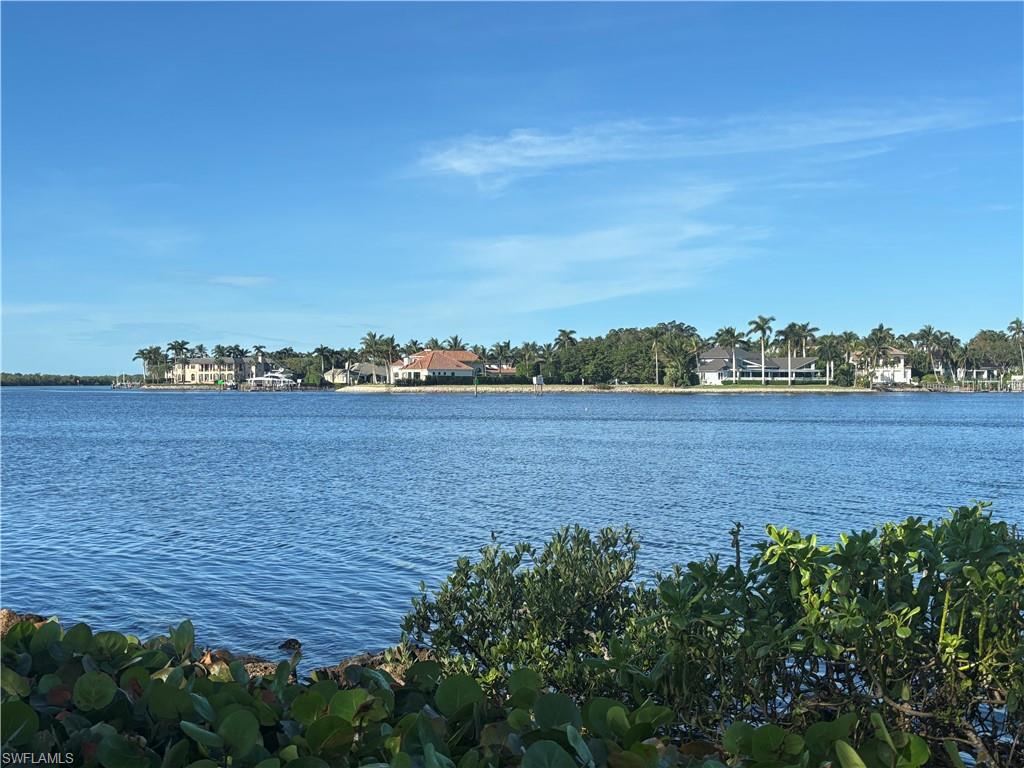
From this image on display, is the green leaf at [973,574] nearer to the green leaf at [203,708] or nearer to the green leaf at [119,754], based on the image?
the green leaf at [203,708]

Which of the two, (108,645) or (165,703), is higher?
(165,703)

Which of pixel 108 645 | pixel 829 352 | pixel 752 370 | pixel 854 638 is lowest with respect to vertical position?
pixel 854 638

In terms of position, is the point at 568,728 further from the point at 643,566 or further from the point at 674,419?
the point at 674,419

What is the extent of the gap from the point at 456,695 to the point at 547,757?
0.89 m

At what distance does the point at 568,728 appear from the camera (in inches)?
115

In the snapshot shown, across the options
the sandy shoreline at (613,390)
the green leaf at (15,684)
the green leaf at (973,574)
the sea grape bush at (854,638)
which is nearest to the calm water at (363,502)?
the sea grape bush at (854,638)

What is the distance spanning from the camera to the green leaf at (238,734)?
314 cm

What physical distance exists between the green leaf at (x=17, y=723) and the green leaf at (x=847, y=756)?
286 cm

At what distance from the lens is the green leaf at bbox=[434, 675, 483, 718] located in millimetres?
3646

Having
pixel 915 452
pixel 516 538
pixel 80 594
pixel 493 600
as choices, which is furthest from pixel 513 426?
pixel 493 600

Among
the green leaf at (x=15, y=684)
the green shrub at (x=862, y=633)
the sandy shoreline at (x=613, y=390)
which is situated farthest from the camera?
the sandy shoreline at (x=613, y=390)

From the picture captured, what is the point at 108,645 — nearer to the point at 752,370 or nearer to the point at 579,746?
the point at 579,746

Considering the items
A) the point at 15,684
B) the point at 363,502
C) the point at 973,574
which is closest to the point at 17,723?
the point at 15,684

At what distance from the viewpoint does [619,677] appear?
226 inches
